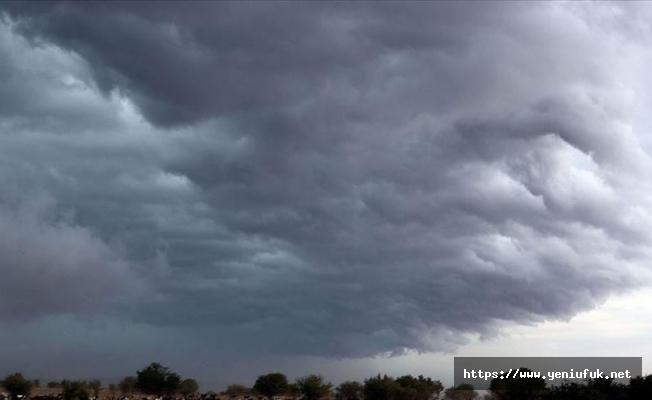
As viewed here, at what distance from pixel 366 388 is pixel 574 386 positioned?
47023mm

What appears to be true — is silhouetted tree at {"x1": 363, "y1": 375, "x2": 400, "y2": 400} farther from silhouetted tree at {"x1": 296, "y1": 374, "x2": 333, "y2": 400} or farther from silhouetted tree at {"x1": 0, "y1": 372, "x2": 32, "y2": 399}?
silhouetted tree at {"x1": 0, "y1": 372, "x2": 32, "y2": 399}

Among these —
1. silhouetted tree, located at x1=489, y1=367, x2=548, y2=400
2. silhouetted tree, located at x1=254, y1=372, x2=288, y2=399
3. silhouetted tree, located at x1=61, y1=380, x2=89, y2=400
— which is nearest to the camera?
silhouetted tree, located at x1=61, y1=380, x2=89, y2=400

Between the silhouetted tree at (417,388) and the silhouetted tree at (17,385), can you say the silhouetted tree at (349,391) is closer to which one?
the silhouetted tree at (417,388)

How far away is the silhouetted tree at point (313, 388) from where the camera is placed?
168375 mm

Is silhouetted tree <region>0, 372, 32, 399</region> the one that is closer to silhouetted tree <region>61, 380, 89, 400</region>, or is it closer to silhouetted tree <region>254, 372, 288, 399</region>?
silhouetted tree <region>61, 380, 89, 400</region>

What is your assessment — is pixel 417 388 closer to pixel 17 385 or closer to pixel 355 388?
pixel 355 388

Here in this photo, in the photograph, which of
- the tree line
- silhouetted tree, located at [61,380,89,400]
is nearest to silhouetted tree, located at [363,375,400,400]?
the tree line

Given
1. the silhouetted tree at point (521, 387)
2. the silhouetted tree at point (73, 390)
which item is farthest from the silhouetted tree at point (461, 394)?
the silhouetted tree at point (73, 390)

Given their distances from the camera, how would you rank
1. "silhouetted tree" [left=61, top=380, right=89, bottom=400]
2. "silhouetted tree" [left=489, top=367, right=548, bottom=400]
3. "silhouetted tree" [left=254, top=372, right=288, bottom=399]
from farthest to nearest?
"silhouetted tree" [left=254, top=372, right=288, bottom=399], "silhouetted tree" [left=489, top=367, right=548, bottom=400], "silhouetted tree" [left=61, top=380, right=89, bottom=400]

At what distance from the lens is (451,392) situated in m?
184

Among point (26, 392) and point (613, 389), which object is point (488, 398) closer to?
point (613, 389)

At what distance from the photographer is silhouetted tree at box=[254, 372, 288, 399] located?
17512 centimetres

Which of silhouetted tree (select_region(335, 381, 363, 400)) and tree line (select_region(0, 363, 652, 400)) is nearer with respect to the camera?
tree line (select_region(0, 363, 652, 400))

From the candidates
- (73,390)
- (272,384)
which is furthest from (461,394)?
(73,390)
